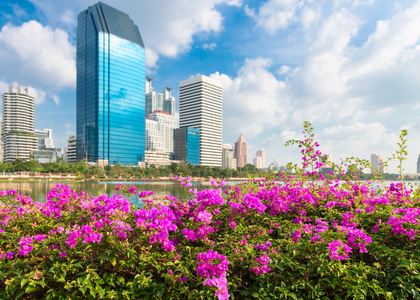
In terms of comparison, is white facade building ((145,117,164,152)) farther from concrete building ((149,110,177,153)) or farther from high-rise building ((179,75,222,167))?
high-rise building ((179,75,222,167))

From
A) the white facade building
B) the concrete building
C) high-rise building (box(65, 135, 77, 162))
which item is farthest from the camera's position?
the concrete building

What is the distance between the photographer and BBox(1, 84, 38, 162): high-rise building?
12750 cm

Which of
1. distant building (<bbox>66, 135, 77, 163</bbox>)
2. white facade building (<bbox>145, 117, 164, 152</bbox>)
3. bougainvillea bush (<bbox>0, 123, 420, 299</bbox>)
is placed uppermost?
white facade building (<bbox>145, 117, 164, 152</bbox>)

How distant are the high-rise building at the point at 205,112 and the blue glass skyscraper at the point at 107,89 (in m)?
36.7

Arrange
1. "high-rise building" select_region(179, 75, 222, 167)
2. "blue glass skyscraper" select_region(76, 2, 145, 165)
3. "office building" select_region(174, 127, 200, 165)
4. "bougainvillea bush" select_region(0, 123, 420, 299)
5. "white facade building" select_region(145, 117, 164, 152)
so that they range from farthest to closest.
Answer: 1. "white facade building" select_region(145, 117, 164, 152)
2. "high-rise building" select_region(179, 75, 222, 167)
3. "office building" select_region(174, 127, 200, 165)
4. "blue glass skyscraper" select_region(76, 2, 145, 165)
5. "bougainvillea bush" select_region(0, 123, 420, 299)

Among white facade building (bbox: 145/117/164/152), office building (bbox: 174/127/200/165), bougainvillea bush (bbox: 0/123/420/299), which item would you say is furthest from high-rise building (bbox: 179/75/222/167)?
bougainvillea bush (bbox: 0/123/420/299)

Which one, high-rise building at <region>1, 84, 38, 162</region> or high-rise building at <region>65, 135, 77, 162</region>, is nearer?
high-rise building at <region>65, 135, 77, 162</region>

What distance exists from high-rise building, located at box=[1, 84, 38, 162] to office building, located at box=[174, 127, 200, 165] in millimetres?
71318

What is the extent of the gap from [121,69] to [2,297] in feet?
346

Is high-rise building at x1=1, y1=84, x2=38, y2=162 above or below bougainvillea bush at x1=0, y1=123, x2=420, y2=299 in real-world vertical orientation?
above

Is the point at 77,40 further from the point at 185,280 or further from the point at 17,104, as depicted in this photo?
the point at 185,280

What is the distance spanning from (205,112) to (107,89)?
173 ft

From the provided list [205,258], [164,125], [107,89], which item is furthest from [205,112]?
[205,258]

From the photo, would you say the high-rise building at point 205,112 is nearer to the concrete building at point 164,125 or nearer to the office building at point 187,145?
the office building at point 187,145
